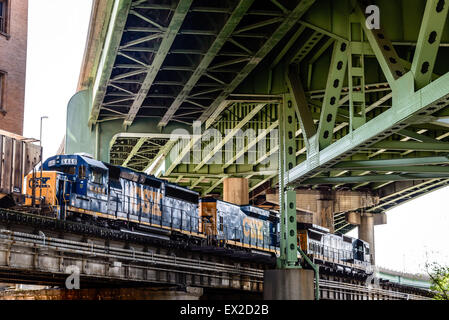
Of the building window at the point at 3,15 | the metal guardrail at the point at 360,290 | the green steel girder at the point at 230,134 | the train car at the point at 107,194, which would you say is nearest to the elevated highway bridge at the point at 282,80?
the green steel girder at the point at 230,134

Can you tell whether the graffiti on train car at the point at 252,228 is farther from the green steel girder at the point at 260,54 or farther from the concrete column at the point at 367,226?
the concrete column at the point at 367,226

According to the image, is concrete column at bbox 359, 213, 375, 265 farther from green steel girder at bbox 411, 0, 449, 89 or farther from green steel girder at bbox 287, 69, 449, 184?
green steel girder at bbox 411, 0, 449, 89

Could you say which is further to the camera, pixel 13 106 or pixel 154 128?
pixel 13 106

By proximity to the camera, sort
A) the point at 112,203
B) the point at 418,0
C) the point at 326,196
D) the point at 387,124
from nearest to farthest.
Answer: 1. the point at 387,124
2. the point at 418,0
3. the point at 112,203
4. the point at 326,196

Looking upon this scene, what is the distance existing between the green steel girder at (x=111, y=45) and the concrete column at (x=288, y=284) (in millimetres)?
9886

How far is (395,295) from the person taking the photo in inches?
1916

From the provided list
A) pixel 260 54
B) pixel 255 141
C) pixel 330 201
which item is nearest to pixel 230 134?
pixel 255 141

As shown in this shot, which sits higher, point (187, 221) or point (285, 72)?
point (285, 72)

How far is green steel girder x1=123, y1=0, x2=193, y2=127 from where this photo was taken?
1897cm

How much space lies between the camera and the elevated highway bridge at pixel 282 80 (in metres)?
17.8

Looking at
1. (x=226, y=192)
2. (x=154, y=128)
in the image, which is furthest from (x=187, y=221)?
(x=226, y=192)

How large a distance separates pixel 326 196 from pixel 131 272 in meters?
37.9

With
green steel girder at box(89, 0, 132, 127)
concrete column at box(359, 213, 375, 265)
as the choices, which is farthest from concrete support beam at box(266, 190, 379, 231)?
green steel girder at box(89, 0, 132, 127)

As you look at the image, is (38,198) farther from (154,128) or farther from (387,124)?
(387,124)
